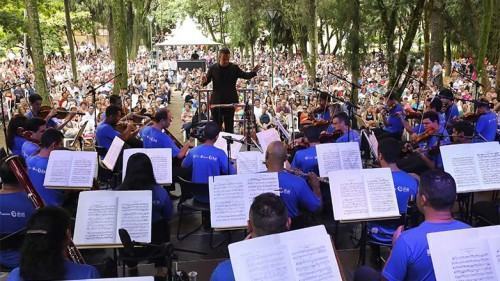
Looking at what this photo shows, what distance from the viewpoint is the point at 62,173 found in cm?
587

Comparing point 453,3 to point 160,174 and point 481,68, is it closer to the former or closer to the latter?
point 481,68

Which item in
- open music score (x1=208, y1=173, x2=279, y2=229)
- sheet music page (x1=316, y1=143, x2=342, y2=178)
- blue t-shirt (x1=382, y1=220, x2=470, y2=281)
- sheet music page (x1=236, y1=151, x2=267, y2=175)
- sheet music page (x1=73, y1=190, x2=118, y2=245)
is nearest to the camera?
blue t-shirt (x1=382, y1=220, x2=470, y2=281)

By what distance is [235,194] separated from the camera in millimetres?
4836

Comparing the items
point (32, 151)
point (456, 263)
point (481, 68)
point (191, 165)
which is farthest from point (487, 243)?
point (481, 68)

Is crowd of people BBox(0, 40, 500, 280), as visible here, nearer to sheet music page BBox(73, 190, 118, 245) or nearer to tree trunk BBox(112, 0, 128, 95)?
tree trunk BBox(112, 0, 128, 95)

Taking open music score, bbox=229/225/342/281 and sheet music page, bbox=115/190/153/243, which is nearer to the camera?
open music score, bbox=229/225/342/281

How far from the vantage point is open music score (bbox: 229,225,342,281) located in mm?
2918

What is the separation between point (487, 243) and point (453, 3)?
24.2 m

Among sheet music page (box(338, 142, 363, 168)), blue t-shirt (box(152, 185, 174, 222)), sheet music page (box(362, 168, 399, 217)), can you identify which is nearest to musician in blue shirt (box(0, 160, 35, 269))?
blue t-shirt (box(152, 185, 174, 222))

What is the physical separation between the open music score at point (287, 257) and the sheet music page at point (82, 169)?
3.43m

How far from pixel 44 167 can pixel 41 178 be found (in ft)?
0.44

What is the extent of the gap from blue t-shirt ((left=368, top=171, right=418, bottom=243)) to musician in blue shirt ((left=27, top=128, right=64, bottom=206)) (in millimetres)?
3607

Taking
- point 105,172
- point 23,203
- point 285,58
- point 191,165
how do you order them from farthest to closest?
point 285,58, point 105,172, point 191,165, point 23,203

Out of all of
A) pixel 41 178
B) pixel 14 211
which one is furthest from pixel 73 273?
pixel 41 178
